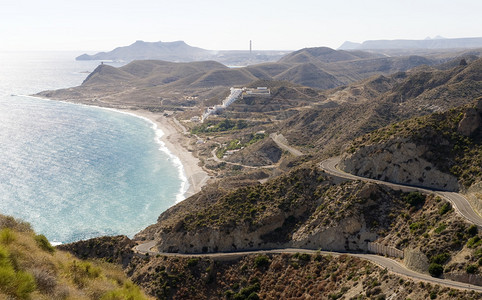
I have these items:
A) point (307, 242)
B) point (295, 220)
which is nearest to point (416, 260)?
point (307, 242)

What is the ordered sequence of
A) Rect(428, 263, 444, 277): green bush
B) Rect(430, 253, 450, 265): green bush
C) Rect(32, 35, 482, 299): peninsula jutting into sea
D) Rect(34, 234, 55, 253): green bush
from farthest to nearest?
Rect(32, 35, 482, 299): peninsula jutting into sea, Rect(430, 253, 450, 265): green bush, Rect(428, 263, 444, 277): green bush, Rect(34, 234, 55, 253): green bush

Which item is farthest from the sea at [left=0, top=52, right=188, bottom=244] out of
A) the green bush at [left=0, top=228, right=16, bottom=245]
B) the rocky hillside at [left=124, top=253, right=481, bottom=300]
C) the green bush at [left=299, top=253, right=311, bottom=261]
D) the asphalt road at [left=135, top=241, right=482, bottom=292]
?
the green bush at [left=0, top=228, right=16, bottom=245]

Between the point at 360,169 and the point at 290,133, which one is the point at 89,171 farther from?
the point at 360,169

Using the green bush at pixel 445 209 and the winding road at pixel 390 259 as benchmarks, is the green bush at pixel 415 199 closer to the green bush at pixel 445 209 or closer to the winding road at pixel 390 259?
the winding road at pixel 390 259

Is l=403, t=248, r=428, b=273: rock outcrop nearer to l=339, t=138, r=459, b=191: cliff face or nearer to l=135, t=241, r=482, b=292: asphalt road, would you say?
l=135, t=241, r=482, b=292: asphalt road

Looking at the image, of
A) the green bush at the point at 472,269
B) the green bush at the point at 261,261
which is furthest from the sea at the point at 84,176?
the green bush at the point at 472,269

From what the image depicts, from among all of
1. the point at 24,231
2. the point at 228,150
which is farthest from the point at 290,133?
the point at 24,231
